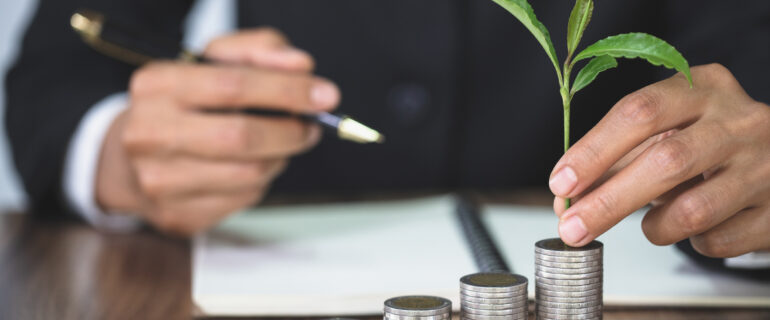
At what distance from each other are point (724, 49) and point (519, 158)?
698 mm

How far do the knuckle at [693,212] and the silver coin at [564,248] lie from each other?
46 millimetres

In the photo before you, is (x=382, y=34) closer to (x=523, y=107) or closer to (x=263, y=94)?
(x=523, y=107)

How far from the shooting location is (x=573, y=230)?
0.37 m

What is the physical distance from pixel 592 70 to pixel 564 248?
0.09 meters

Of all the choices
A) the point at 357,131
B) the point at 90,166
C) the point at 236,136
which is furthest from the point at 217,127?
the point at 90,166

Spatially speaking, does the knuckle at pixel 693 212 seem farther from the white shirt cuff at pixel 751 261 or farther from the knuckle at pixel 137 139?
the knuckle at pixel 137 139

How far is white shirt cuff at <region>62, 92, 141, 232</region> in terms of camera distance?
92 centimetres

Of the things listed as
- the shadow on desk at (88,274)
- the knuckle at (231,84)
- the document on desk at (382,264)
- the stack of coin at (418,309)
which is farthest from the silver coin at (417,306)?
the knuckle at (231,84)

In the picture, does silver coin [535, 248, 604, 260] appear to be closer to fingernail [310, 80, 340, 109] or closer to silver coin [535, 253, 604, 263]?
silver coin [535, 253, 604, 263]

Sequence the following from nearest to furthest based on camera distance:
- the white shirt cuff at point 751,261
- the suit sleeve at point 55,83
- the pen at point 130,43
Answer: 1. the white shirt cuff at point 751,261
2. the pen at point 130,43
3. the suit sleeve at point 55,83

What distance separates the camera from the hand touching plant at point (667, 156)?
14.3 inches

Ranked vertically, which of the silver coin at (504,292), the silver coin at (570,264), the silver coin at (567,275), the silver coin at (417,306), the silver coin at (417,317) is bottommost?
the silver coin at (417,317)

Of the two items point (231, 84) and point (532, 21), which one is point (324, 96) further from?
point (532, 21)

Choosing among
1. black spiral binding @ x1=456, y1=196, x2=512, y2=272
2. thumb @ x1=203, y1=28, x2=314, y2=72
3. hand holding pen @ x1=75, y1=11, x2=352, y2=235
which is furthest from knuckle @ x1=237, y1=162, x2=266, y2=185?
black spiral binding @ x1=456, y1=196, x2=512, y2=272
